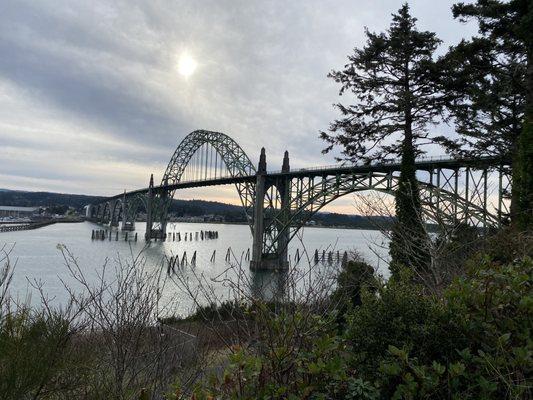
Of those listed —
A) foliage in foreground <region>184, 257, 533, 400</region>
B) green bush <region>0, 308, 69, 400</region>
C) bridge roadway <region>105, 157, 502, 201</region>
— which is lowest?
green bush <region>0, 308, 69, 400</region>

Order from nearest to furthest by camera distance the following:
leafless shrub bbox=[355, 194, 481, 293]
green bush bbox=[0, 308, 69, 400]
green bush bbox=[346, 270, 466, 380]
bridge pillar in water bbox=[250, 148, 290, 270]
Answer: green bush bbox=[346, 270, 466, 380] < green bush bbox=[0, 308, 69, 400] < leafless shrub bbox=[355, 194, 481, 293] < bridge pillar in water bbox=[250, 148, 290, 270]

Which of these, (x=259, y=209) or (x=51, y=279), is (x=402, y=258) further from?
(x=259, y=209)

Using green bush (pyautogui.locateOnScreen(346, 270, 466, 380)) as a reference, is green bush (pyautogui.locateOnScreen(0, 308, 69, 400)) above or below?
below

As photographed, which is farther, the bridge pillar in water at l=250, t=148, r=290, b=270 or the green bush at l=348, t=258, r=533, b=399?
the bridge pillar in water at l=250, t=148, r=290, b=270

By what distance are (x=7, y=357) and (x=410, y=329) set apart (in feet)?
12.7

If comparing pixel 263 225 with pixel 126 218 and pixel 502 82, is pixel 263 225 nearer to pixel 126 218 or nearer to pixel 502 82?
pixel 502 82

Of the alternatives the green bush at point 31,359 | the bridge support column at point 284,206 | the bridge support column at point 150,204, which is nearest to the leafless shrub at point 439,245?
the green bush at point 31,359

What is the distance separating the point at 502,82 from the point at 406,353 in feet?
45.1

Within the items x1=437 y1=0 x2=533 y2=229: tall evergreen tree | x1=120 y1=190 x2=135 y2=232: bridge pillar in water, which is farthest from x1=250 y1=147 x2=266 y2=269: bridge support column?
x1=120 y1=190 x2=135 y2=232: bridge pillar in water

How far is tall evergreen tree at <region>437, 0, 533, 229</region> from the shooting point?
1137cm

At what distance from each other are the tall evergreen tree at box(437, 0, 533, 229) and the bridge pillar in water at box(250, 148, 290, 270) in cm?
2647

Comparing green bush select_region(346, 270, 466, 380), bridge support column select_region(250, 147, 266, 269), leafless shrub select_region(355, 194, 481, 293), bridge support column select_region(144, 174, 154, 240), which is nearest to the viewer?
green bush select_region(346, 270, 466, 380)

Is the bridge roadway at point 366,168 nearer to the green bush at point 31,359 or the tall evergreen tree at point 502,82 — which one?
the tall evergreen tree at point 502,82

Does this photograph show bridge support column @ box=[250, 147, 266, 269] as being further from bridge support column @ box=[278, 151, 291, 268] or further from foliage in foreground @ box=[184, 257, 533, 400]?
foliage in foreground @ box=[184, 257, 533, 400]
